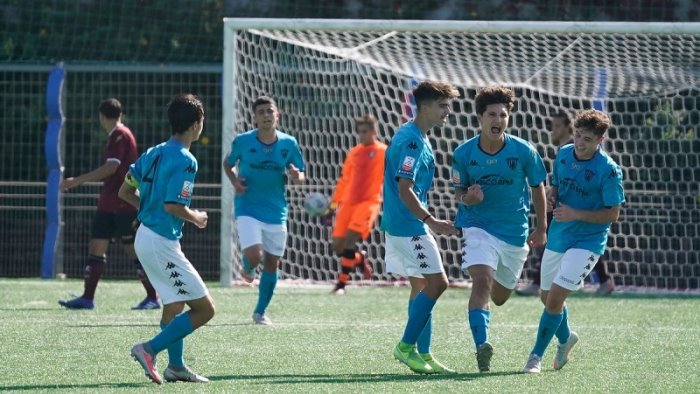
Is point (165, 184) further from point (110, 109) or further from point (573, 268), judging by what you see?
point (110, 109)

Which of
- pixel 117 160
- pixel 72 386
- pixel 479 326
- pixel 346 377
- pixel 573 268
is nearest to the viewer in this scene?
pixel 72 386

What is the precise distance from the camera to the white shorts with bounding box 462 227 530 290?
7715 mm

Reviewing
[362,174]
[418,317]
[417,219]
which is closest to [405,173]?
[417,219]

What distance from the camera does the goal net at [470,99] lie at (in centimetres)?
1399

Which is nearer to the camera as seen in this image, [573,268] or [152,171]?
[152,171]

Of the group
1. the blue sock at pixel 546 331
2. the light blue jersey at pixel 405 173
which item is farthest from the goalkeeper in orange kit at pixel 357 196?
the blue sock at pixel 546 331

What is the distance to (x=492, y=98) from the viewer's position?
7777 mm

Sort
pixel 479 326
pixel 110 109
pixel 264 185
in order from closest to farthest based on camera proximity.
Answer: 1. pixel 479 326
2. pixel 264 185
3. pixel 110 109

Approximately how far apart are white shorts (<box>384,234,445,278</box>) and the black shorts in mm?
4269

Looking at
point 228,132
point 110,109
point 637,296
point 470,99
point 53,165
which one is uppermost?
point 470,99

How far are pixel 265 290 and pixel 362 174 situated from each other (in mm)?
3866

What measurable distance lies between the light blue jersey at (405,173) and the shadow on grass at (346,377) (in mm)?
919

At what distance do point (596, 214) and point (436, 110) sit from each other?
45.1 inches

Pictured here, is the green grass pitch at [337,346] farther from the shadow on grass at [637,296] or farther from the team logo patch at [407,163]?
the team logo patch at [407,163]
